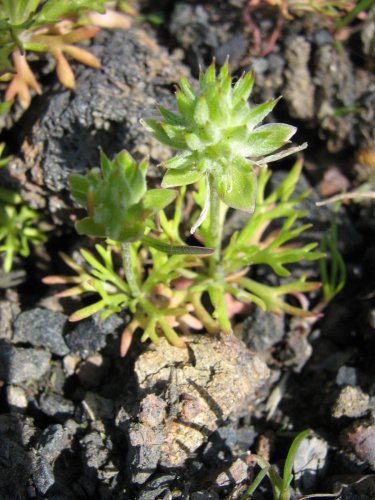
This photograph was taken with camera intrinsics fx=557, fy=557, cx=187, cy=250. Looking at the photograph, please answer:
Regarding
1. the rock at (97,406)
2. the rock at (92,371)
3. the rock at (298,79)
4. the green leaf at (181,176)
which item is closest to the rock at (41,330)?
the rock at (92,371)

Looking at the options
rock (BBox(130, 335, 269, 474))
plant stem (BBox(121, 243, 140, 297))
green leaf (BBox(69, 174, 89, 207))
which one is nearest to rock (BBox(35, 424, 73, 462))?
rock (BBox(130, 335, 269, 474))

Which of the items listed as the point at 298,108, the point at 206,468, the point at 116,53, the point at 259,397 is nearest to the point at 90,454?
the point at 206,468

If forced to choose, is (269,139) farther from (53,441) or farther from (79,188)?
(53,441)

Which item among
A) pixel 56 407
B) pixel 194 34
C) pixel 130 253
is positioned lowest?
pixel 56 407

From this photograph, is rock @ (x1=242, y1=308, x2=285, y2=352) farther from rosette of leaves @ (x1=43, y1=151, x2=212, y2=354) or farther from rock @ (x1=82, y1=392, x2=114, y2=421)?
rock @ (x1=82, y1=392, x2=114, y2=421)

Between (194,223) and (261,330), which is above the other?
(194,223)

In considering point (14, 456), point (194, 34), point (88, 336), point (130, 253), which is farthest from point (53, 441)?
point (194, 34)
